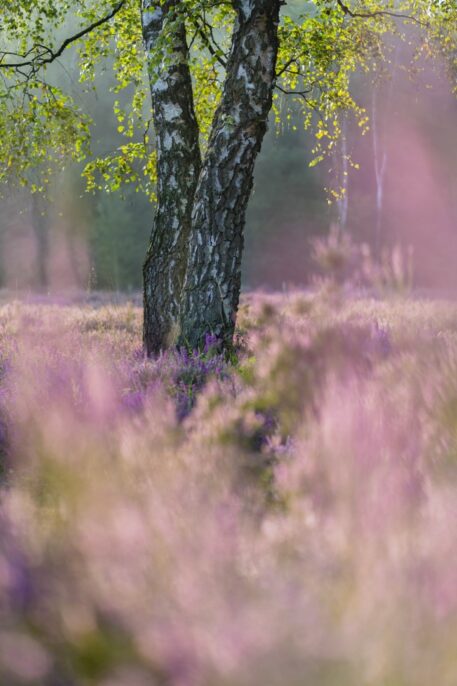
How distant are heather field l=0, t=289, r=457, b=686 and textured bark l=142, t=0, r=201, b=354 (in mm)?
4829

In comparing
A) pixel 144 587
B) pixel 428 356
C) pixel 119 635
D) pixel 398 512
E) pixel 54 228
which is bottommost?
pixel 119 635

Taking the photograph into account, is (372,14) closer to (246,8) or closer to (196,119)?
(196,119)

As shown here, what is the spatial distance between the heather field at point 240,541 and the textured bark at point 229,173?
3.44 meters

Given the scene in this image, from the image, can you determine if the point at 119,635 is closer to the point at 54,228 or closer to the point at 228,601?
the point at 228,601

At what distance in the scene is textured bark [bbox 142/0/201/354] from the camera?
8.38 m

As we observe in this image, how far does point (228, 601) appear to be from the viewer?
175cm

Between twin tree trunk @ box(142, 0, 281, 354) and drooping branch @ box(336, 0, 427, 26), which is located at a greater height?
drooping branch @ box(336, 0, 427, 26)

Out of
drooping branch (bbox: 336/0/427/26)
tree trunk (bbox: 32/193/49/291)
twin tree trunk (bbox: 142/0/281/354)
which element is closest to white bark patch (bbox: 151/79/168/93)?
twin tree trunk (bbox: 142/0/281/354)

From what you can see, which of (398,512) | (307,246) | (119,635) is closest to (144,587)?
(119,635)

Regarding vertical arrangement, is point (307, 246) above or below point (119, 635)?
above

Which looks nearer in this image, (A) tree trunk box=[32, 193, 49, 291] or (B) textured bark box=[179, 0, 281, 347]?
(B) textured bark box=[179, 0, 281, 347]

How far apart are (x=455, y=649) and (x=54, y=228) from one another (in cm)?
4478

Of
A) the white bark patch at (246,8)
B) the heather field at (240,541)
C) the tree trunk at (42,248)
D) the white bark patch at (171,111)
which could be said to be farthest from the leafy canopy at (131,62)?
the tree trunk at (42,248)

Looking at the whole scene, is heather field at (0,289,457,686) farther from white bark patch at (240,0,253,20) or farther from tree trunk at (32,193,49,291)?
tree trunk at (32,193,49,291)
